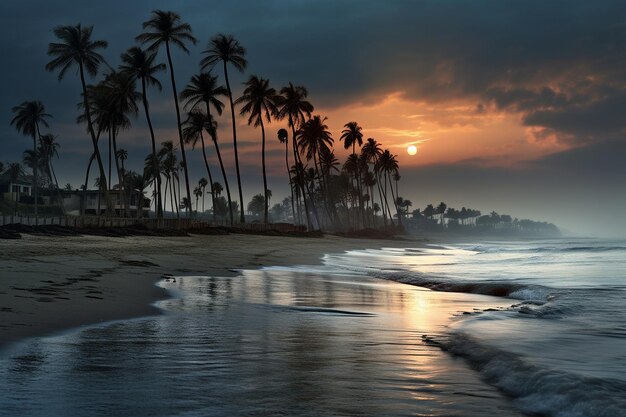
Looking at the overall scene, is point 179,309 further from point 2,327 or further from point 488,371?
point 488,371

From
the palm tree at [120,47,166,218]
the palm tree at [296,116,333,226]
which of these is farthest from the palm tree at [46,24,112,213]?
the palm tree at [296,116,333,226]

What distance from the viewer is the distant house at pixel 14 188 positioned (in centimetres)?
8562

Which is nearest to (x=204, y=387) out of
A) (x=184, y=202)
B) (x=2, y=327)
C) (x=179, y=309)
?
(x=2, y=327)

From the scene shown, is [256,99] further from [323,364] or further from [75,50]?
[323,364]

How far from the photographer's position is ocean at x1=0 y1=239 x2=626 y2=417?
11.0 feet

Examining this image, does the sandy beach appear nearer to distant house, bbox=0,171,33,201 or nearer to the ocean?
the ocean

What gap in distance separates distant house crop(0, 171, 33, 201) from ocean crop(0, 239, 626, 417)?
88358mm

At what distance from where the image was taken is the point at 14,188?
308 ft

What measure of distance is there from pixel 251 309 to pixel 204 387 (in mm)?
4213

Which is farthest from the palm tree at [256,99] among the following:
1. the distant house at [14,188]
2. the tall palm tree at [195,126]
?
the distant house at [14,188]

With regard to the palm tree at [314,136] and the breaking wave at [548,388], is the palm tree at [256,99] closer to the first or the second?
the palm tree at [314,136]

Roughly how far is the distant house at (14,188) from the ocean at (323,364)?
290 ft

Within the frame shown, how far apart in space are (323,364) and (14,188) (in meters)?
102

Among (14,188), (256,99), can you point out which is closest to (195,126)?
(256,99)
